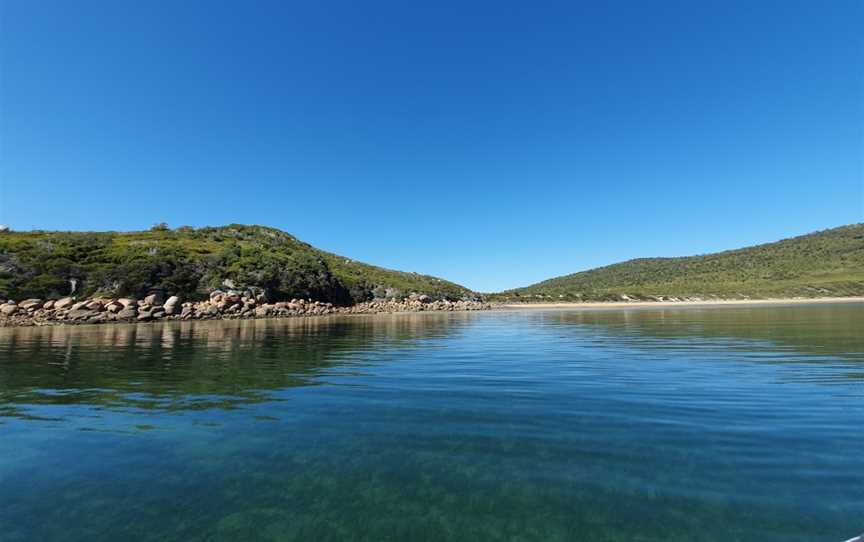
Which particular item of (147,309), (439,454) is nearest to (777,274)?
(439,454)

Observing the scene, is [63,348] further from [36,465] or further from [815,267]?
[815,267]

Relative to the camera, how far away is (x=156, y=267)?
6569 cm

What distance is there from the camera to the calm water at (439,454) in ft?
18.0

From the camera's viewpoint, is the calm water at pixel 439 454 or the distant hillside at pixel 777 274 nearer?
the calm water at pixel 439 454

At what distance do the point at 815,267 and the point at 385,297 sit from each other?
546 ft

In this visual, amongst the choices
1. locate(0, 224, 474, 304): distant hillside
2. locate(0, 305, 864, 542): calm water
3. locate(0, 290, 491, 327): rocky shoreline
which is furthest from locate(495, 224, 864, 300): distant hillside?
locate(0, 305, 864, 542): calm water

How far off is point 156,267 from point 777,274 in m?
197

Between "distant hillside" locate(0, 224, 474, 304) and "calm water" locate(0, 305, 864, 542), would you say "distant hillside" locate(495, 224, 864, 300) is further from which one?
"calm water" locate(0, 305, 864, 542)

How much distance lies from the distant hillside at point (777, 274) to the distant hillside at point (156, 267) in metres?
100

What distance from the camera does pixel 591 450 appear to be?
319 inches

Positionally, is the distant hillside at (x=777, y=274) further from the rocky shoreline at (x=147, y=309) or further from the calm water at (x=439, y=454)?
the calm water at (x=439, y=454)

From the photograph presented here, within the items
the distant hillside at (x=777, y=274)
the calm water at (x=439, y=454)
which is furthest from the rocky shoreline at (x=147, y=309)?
the distant hillside at (x=777, y=274)

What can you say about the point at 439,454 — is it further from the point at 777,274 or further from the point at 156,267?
the point at 777,274

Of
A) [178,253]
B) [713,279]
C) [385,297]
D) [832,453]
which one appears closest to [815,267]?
[713,279]
